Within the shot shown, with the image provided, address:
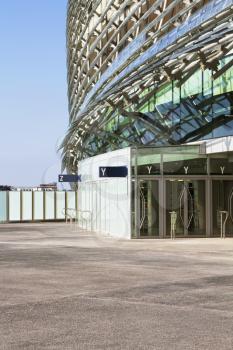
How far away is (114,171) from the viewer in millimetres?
26281

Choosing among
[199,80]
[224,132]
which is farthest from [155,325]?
[199,80]

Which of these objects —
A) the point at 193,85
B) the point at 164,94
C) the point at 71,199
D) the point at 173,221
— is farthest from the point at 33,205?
the point at 173,221

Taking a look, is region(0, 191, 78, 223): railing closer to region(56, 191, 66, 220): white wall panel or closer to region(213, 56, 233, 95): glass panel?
region(56, 191, 66, 220): white wall panel

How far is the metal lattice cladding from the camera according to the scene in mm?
23734

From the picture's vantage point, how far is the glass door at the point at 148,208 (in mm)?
26297

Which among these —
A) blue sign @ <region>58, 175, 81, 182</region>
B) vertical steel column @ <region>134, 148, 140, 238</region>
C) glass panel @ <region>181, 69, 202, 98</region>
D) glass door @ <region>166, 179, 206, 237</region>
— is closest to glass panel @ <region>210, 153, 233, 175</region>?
glass door @ <region>166, 179, 206, 237</region>

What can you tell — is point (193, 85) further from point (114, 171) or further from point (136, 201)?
point (136, 201)

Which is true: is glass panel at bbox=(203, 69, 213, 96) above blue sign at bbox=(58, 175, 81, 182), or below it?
above

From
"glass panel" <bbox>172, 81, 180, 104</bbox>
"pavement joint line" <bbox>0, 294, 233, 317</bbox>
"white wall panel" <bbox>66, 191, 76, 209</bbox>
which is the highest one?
"glass panel" <bbox>172, 81, 180, 104</bbox>

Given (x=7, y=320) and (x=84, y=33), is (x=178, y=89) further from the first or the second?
(x=7, y=320)

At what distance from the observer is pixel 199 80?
29047 mm

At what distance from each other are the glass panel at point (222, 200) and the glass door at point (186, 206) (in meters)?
0.48

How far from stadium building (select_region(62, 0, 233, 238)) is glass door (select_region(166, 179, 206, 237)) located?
4 cm

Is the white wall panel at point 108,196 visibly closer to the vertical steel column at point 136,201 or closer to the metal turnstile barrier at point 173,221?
the vertical steel column at point 136,201
